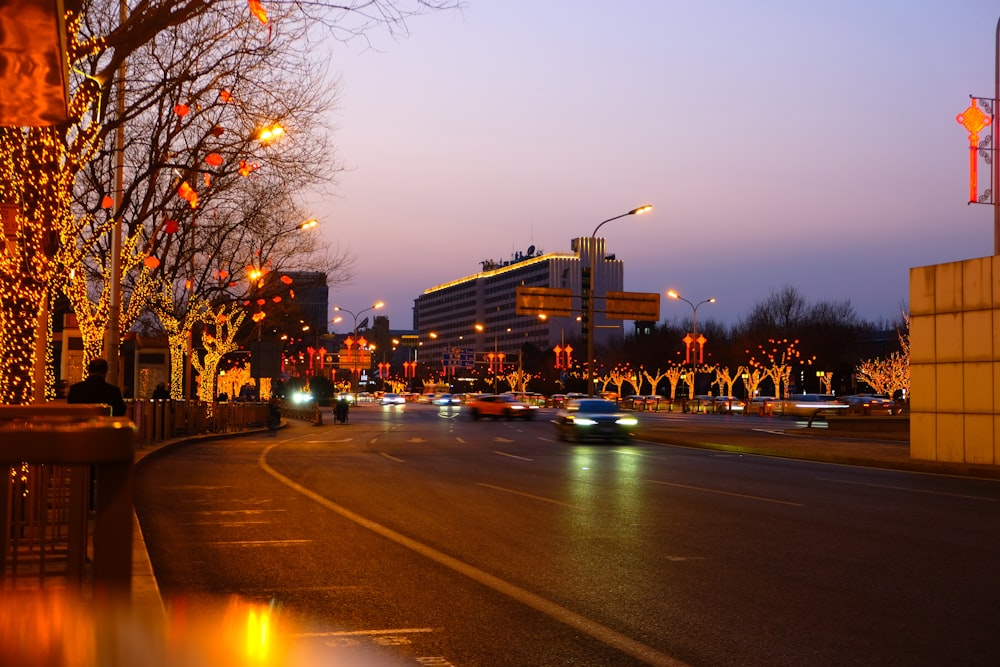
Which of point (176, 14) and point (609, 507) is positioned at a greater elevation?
point (176, 14)

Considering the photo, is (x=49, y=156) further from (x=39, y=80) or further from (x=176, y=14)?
(x=39, y=80)

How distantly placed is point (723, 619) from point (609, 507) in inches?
301

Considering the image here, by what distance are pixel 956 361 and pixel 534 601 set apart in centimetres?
1954

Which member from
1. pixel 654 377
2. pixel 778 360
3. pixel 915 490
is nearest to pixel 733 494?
pixel 915 490

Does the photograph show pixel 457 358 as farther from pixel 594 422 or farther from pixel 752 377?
pixel 594 422

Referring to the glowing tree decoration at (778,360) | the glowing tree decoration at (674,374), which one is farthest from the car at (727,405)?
the glowing tree decoration at (674,374)

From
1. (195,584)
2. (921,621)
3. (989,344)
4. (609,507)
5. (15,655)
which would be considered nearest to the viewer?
(15,655)

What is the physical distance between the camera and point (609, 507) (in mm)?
15742

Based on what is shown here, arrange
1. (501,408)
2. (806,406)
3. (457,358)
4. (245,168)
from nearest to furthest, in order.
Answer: (245,168)
(501,408)
(806,406)
(457,358)

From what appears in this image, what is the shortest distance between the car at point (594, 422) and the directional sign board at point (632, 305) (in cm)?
1796

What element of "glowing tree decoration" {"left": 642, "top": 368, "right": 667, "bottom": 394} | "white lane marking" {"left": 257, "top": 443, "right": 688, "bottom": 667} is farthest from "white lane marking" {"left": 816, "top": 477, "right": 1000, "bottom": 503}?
"glowing tree decoration" {"left": 642, "top": 368, "right": 667, "bottom": 394}

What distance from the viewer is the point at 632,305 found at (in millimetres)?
56531

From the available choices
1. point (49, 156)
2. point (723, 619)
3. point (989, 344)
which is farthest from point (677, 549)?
point (989, 344)

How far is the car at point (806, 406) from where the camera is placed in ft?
219
